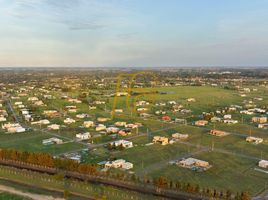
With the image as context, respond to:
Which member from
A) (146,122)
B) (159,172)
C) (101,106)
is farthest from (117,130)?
(101,106)

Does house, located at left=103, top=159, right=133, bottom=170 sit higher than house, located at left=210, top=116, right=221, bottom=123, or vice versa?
house, located at left=210, top=116, right=221, bottom=123

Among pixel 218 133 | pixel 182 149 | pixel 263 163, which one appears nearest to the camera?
pixel 263 163

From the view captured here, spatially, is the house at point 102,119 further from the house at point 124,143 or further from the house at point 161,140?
the house at point 161,140

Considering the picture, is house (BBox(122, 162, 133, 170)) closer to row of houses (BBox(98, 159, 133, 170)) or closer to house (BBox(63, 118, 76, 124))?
row of houses (BBox(98, 159, 133, 170))

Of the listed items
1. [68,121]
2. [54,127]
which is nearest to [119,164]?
A: [54,127]

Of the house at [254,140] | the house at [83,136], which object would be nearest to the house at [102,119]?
the house at [83,136]

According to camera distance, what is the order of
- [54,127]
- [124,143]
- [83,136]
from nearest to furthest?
[124,143]
[83,136]
[54,127]

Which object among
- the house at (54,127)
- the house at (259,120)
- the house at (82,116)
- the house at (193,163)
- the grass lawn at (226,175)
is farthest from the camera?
the house at (82,116)

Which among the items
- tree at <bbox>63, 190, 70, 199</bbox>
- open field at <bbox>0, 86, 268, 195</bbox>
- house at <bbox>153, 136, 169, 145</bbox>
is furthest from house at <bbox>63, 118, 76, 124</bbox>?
tree at <bbox>63, 190, 70, 199</bbox>

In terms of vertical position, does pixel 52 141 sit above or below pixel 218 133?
below

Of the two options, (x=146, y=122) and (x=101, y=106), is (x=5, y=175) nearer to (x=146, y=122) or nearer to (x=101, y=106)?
(x=146, y=122)

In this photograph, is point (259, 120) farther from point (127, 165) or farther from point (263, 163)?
point (127, 165)
